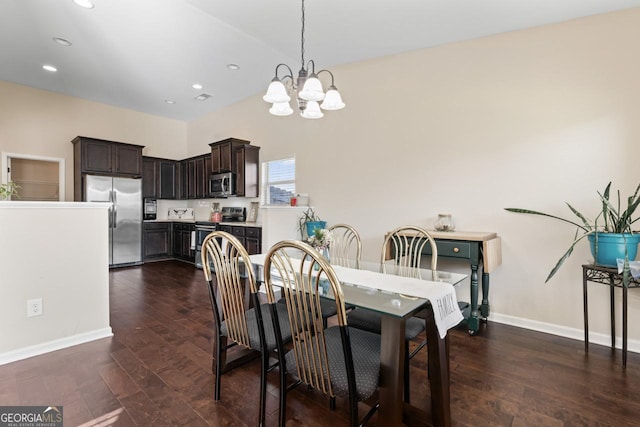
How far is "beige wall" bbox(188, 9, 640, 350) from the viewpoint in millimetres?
2609

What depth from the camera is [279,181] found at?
17.3 ft

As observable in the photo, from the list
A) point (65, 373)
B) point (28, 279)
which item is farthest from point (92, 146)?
point (65, 373)

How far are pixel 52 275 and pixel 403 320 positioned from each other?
9.23 ft

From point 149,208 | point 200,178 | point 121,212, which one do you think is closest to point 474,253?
point 200,178

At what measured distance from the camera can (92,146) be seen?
551cm

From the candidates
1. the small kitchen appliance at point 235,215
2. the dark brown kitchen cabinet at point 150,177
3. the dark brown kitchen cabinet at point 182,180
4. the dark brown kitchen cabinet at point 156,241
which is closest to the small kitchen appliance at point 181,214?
the dark brown kitchen cabinet at point 182,180

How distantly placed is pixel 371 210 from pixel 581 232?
2065 millimetres

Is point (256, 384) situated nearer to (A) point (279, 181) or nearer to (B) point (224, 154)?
(A) point (279, 181)

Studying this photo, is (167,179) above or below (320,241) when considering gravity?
above

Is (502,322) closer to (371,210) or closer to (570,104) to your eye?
(371,210)

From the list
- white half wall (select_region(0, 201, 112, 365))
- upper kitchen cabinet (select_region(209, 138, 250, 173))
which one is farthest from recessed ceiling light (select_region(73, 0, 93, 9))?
upper kitchen cabinet (select_region(209, 138, 250, 173))

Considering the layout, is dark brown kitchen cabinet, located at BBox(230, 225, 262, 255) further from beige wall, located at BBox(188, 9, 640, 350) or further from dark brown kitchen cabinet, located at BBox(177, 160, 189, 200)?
dark brown kitchen cabinet, located at BBox(177, 160, 189, 200)

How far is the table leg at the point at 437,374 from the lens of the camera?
1.48 m

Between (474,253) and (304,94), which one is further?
(474,253)
